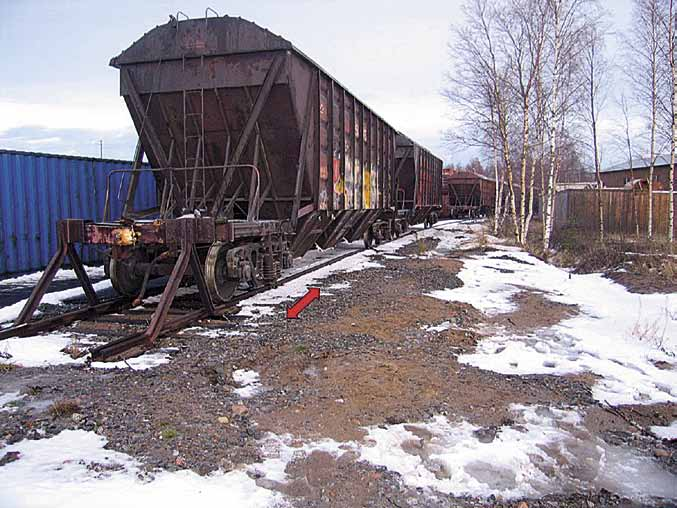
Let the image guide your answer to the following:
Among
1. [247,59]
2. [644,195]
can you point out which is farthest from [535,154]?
[247,59]

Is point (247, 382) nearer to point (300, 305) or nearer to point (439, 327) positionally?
point (300, 305)

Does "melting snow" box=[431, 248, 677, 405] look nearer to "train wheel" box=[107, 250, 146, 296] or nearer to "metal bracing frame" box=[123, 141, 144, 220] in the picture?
"train wheel" box=[107, 250, 146, 296]

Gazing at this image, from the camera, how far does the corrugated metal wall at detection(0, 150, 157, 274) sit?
33.6 ft

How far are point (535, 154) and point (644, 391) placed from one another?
74.4ft

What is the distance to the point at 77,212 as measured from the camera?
38.1ft

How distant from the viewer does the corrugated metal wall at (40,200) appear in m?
10.2

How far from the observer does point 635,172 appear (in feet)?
167

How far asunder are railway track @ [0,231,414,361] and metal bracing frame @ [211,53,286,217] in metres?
1.59

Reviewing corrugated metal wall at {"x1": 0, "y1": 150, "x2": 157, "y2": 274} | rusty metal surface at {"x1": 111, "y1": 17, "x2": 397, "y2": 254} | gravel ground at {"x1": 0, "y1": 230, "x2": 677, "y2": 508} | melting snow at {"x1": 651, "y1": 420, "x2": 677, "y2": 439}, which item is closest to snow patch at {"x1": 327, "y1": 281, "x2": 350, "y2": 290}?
rusty metal surface at {"x1": 111, "y1": 17, "x2": 397, "y2": 254}

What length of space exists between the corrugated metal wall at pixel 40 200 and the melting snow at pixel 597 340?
814 centimetres

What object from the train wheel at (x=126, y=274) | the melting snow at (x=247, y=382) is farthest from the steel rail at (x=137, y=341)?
the train wheel at (x=126, y=274)

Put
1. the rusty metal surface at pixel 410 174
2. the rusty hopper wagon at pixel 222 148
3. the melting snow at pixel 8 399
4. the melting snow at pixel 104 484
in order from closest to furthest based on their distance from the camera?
the melting snow at pixel 104 484 → the melting snow at pixel 8 399 → the rusty hopper wagon at pixel 222 148 → the rusty metal surface at pixel 410 174

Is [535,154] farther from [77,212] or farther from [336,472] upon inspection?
[336,472]

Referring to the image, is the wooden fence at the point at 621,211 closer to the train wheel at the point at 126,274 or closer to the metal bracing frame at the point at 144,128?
the metal bracing frame at the point at 144,128
